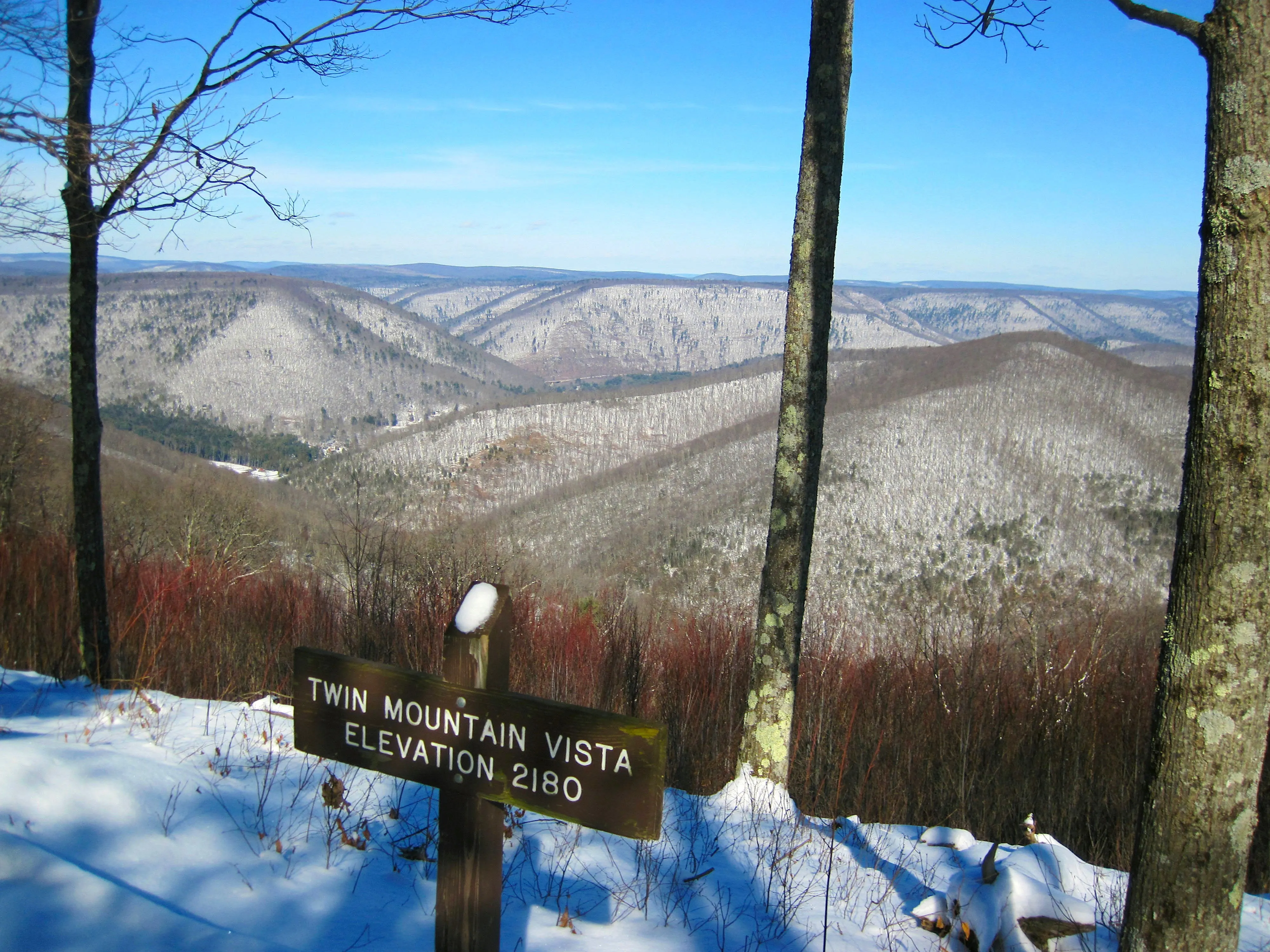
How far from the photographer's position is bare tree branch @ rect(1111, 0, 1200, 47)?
254 cm

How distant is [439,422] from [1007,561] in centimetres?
7402

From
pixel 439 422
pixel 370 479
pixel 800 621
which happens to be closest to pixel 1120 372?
pixel 370 479

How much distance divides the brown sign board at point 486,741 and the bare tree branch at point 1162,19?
8.39 ft

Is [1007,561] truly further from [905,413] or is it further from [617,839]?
[617,839]

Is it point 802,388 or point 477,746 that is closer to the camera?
point 477,746

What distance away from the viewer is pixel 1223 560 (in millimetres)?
2332

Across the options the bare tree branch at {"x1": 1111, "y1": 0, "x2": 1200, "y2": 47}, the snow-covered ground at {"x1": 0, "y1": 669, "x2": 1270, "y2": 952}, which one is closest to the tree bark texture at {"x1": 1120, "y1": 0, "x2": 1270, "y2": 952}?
the bare tree branch at {"x1": 1111, "y1": 0, "x2": 1200, "y2": 47}

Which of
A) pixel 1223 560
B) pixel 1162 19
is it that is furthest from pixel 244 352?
pixel 1223 560

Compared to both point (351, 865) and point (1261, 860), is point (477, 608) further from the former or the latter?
point (1261, 860)

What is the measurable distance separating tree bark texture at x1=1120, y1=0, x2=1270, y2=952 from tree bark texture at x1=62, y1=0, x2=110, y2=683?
5.56m

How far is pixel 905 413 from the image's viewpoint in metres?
67.2

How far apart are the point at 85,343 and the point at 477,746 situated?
4.98 meters

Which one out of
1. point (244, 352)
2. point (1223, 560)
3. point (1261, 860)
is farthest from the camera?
point (244, 352)

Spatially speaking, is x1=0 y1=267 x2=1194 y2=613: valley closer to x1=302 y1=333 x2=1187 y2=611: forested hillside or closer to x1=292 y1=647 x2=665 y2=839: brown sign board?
x1=302 y1=333 x2=1187 y2=611: forested hillside
